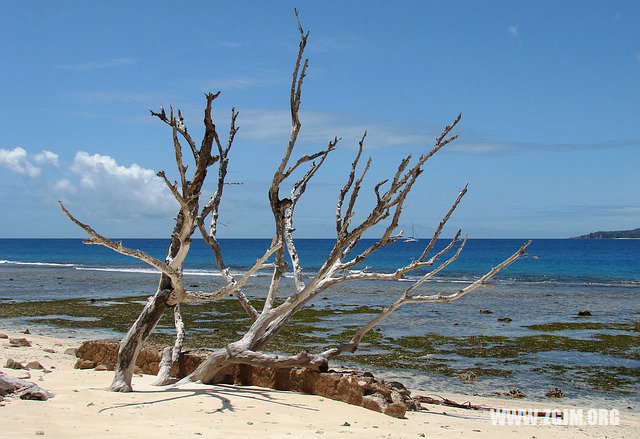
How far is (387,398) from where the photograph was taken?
8.07 metres

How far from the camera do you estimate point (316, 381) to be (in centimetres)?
862

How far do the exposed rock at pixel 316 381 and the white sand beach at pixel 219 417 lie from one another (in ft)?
0.58

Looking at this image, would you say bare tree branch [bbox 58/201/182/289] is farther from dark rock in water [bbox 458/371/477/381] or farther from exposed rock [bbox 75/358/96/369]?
dark rock in water [bbox 458/371/477/381]

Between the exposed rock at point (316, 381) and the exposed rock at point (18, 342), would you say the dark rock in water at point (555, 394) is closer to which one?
the exposed rock at point (316, 381)

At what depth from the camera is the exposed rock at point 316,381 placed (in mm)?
8070

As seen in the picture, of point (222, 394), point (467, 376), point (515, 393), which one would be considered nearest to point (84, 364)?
point (222, 394)

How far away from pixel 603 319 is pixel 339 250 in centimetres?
1717

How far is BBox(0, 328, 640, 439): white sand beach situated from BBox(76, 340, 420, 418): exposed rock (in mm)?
175

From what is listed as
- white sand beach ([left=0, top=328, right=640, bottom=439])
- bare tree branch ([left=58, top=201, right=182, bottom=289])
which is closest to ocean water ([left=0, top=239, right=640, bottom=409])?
white sand beach ([left=0, top=328, right=640, bottom=439])

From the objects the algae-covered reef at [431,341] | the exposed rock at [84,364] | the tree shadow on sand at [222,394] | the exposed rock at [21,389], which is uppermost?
the exposed rock at [21,389]

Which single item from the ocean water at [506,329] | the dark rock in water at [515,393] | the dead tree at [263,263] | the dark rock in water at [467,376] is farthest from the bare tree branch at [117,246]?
the dark rock in water at [467,376]

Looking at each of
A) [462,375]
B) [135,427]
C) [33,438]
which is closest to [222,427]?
[135,427]

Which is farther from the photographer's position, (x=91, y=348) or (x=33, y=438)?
(x=91, y=348)

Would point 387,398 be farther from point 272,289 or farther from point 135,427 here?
point 135,427
